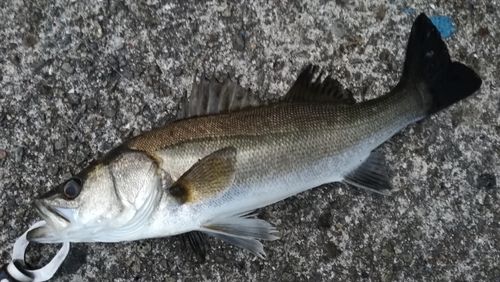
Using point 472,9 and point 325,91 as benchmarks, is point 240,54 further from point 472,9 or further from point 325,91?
point 472,9

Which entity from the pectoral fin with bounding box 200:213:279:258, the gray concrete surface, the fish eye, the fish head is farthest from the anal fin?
the fish eye

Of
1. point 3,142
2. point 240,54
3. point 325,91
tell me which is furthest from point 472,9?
point 3,142

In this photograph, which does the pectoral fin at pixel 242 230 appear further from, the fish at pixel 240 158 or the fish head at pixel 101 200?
the fish head at pixel 101 200

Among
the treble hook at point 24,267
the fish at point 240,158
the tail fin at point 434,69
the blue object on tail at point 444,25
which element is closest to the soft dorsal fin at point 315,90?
the fish at point 240,158

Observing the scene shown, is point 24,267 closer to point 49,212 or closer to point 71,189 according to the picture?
point 49,212

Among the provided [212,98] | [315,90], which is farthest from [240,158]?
[315,90]

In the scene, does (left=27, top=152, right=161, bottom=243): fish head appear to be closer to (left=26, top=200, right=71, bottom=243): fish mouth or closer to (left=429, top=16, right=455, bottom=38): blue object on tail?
(left=26, top=200, right=71, bottom=243): fish mouth

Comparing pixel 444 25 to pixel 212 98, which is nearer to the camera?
pixel 212 98
